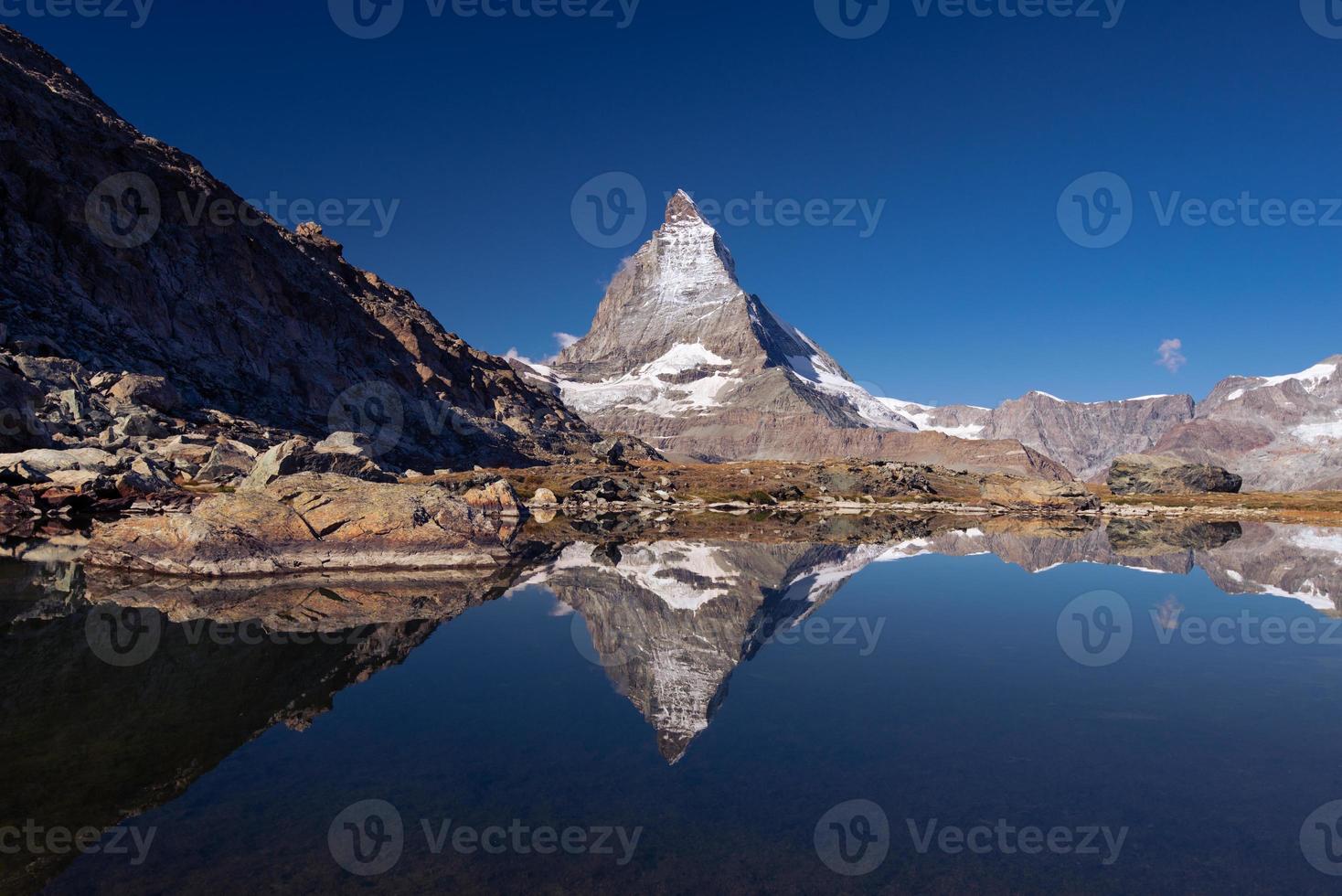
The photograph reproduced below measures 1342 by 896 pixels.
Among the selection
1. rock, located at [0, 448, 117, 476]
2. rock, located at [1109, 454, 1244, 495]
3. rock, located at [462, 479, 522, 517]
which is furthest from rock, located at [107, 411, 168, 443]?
rock, located at [1109, 454, 1244, 495]

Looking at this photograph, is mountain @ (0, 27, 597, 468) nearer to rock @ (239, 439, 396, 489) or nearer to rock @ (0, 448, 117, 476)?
rock @ (0, 448, 117, 476)

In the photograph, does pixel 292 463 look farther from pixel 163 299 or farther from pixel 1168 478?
pixel 1168 478

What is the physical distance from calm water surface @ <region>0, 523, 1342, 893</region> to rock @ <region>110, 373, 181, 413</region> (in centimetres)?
4734

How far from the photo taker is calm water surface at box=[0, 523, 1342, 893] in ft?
27.3

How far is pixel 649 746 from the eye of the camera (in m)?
11.5

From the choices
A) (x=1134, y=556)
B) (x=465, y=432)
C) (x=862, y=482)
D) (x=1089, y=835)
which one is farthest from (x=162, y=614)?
(x=465, y=432)

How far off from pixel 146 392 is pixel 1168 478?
14598 cm

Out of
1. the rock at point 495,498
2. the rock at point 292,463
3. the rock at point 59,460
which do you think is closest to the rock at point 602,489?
the rock at point 495,498

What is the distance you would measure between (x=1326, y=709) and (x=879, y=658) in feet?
27.9

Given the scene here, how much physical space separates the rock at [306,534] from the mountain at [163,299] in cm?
2794

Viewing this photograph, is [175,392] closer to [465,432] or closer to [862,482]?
[465,432]

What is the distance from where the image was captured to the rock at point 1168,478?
12312cm

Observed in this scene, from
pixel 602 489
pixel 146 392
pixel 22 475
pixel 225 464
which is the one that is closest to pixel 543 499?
pixel 602 489

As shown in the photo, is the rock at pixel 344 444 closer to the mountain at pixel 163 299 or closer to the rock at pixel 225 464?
the rock at pixel 225 464
